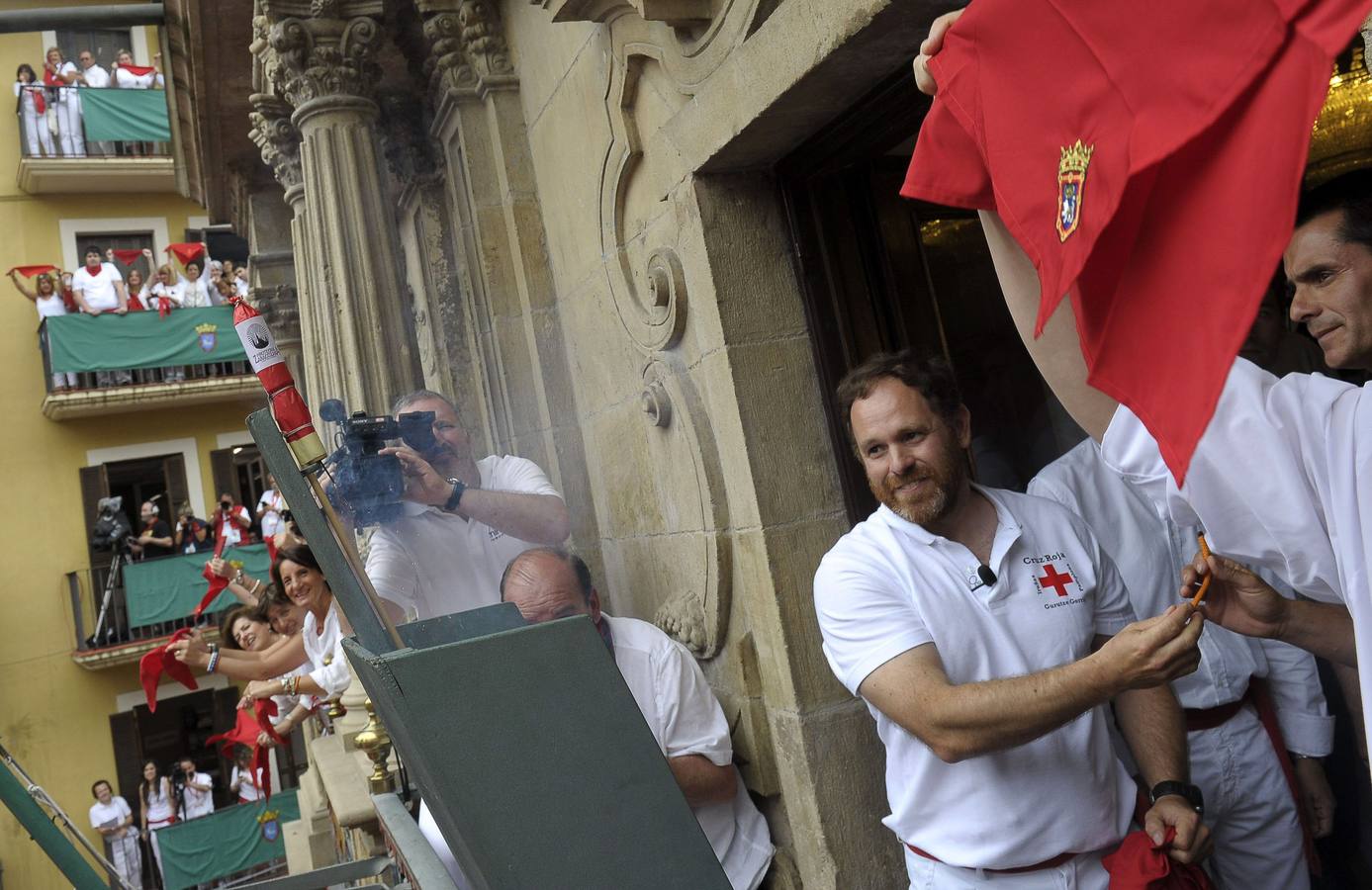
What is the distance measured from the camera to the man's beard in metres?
2.35

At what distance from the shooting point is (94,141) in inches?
831

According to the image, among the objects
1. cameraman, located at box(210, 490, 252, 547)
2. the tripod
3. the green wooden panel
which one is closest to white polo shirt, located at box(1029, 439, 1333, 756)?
the green wooden panel

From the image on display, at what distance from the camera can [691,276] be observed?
3.30 m

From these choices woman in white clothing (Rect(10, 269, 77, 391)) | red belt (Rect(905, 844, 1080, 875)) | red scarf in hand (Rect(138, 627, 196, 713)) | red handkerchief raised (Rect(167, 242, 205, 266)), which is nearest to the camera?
red belt (Rect(905, 844, 1080, 875))

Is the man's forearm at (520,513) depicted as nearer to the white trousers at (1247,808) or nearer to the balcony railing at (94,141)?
the white trousers at (1247,808)

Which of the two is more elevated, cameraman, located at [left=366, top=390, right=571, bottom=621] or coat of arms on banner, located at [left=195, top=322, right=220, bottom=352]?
coat of arms on banner, located at [left=195, top=322, right=220, bottom=352]

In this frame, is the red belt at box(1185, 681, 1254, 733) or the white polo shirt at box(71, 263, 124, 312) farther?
the white polo shirt at box(71, 263, 124, 312)

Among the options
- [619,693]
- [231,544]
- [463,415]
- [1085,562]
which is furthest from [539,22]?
[231,544]

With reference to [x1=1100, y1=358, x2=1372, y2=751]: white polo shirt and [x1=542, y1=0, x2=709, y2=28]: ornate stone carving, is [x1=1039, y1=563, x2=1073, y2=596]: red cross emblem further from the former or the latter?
[x1=542, y1=0, x2=709, y2=28]: ornate stone carving

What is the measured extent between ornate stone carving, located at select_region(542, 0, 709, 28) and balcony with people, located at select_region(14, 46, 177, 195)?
2005 centimetres

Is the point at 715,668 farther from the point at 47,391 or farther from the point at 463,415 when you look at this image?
the point at 47,391

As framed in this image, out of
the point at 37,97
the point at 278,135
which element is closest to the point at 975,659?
the point at 278,135

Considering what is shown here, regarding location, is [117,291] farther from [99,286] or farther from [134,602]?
[134,602]

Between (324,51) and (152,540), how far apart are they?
1733cm
